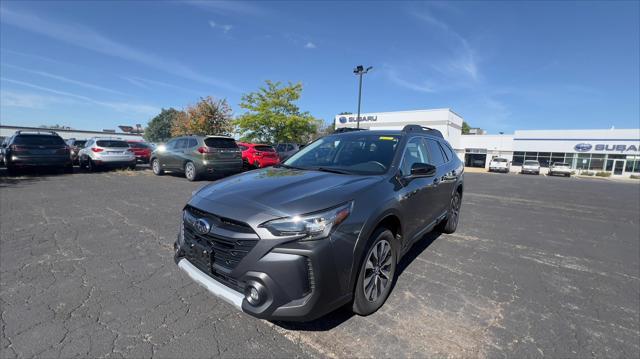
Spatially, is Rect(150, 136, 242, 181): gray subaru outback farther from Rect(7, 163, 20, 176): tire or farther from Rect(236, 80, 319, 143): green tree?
Rect(236, 80, 319, 143): green tree

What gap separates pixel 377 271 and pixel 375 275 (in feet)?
0.14

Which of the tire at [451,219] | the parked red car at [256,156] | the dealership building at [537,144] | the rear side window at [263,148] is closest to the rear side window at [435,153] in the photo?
the tire at [451,219]

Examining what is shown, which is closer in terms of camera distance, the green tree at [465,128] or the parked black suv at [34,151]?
the parked black suv at [34,151]

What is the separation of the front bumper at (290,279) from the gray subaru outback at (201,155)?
9.53m

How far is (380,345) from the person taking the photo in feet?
7.60

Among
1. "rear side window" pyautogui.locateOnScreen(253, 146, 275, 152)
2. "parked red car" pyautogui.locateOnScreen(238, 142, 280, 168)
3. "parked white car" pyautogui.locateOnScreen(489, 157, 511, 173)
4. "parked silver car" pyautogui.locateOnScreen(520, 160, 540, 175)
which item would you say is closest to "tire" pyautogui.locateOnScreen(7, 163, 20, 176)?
"parked red car" pyautogui.locateOnScreen(238, 142, 280, 168)

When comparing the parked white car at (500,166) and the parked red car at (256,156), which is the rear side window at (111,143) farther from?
the parked white car at (500,166)

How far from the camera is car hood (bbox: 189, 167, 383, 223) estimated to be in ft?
7.22

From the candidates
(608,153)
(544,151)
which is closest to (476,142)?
(544,151)

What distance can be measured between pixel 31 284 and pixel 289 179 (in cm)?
290

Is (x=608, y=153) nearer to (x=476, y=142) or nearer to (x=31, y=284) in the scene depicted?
(x=476, y=142)

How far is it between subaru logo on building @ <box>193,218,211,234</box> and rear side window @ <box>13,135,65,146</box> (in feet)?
41.3

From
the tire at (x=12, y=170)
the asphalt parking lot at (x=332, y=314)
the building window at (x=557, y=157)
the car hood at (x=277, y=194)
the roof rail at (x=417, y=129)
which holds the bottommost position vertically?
the asphalt parking lot at (x=332, y=314)

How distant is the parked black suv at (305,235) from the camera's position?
2.08 metres
